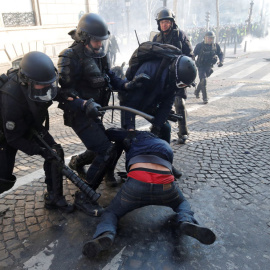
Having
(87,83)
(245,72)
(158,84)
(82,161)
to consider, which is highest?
(87,83)

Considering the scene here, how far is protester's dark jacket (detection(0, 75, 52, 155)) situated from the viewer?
247 centimetres

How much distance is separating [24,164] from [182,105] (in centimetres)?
298

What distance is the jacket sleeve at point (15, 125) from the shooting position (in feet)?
8.11

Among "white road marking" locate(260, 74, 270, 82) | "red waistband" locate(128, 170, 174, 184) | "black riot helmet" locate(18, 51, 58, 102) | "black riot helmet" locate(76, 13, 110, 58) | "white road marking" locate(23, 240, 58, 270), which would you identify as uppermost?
"black riot helmet" locate(76, 13, 110, 58)

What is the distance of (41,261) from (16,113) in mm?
1372

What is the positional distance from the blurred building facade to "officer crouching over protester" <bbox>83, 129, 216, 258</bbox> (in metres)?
8.06

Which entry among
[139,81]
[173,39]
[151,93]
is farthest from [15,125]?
[173,39]

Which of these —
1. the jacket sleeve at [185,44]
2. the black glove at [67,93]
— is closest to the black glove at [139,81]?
the black glove at [67,93]

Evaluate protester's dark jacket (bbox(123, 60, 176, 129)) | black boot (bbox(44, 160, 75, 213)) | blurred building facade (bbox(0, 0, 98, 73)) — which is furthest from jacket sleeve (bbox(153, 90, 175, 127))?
blurred building facade (bbox(0, 0, 98, 73))

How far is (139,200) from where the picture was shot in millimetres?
2545

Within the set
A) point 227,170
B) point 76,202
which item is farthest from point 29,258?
point 227,170

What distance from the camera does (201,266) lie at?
2400 mm

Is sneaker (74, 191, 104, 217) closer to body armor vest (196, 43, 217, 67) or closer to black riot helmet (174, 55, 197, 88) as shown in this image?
black riot helmet (174, 55, 197, 88)

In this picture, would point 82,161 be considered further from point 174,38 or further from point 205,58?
point 205,58
